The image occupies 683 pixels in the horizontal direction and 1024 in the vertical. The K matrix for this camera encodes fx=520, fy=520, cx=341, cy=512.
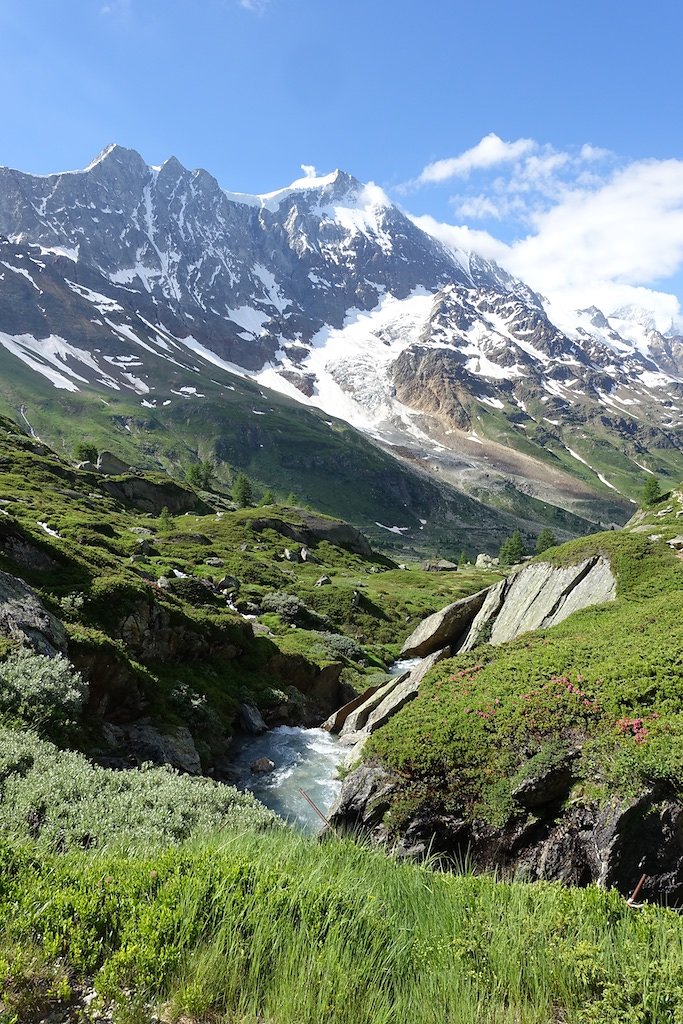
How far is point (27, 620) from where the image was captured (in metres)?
20.7

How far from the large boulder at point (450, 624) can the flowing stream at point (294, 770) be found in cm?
1201

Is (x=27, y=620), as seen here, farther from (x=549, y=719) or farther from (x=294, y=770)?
(x=549, y=719)

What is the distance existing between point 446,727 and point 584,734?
4.12m

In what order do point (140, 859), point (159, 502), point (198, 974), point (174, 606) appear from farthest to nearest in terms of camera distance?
point (159, 502) → point (174, 606) → point (140, 859) → point (198, 974)

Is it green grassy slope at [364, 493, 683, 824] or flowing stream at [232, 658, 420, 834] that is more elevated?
green grassy slope at [364, 493, 683, 824]

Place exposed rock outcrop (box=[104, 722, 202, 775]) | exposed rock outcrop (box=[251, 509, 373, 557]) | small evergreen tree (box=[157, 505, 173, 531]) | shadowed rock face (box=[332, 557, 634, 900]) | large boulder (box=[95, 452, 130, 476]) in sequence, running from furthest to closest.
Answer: large boulder (box=[95, 452, 130, 476])
exposed rock outcrop (box=[251, 509, 373, 557])
small evergreen tree (box=[157, 505, 173, 531])
exposed rock outcrop (box=[104, 722, 202, 775])
shadowed rock face (box=[332, 557, 634, 900])

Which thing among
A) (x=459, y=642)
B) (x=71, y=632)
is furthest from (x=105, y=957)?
(x=459, y=642)

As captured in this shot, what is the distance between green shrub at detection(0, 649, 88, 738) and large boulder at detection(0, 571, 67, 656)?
4.82 feet

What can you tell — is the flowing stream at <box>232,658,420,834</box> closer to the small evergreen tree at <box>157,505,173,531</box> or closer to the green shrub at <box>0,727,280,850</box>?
the green shrub at <box>0,727,280,850</box>

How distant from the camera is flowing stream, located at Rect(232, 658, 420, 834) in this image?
2288 centimetres

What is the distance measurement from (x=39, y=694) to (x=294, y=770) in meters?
14.0

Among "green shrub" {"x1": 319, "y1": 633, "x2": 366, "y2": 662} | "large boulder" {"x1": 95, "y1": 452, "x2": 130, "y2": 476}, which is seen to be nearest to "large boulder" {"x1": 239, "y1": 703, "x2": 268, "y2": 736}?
"green shrub" {"x1": 319, "y1": 633, "x2": 366, "y2": 662}

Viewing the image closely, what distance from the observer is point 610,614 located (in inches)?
949

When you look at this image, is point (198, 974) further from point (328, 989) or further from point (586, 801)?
point (586, 801)
